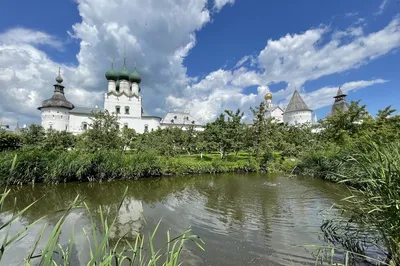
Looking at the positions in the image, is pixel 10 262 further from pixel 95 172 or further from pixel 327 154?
pixel 327 154

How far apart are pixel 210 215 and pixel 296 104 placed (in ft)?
→ 151

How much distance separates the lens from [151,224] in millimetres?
6461

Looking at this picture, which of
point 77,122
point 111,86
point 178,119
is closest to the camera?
point 77,122

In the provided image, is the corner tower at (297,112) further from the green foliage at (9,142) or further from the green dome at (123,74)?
the green foliage at (9,142)

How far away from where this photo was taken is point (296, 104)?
156ft

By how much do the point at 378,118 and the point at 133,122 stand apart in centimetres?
4290

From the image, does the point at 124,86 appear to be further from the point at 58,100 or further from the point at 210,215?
the point at 210,215

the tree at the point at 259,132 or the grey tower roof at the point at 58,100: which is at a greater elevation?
the grey tower roof at the point at 58,100

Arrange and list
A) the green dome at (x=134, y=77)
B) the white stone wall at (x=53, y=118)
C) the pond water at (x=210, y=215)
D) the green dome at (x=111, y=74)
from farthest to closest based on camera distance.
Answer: the green dome at (x=134, y=77)
the green dome at (x=111, y=74)
the white stone wall at (x=53, y=118)
the pond water at (x=210, y=215)

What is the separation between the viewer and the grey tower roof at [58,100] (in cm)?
4516

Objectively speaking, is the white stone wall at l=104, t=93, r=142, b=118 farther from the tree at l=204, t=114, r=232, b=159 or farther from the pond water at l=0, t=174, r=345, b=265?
the pond water at l=0, t=174, r=345, b=265

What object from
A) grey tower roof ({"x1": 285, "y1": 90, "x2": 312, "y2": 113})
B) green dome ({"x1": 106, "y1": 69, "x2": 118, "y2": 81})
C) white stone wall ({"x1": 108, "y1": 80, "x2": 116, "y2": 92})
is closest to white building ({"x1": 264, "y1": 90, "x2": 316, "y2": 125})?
grey tower roof ({"x1": 285, "y1": 90, "x2": 312, "y2": 113})

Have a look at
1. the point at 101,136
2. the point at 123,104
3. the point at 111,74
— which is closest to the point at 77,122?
the point at 123,104

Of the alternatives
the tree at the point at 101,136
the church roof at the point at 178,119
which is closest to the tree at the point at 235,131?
the tree at the point at 101,136
